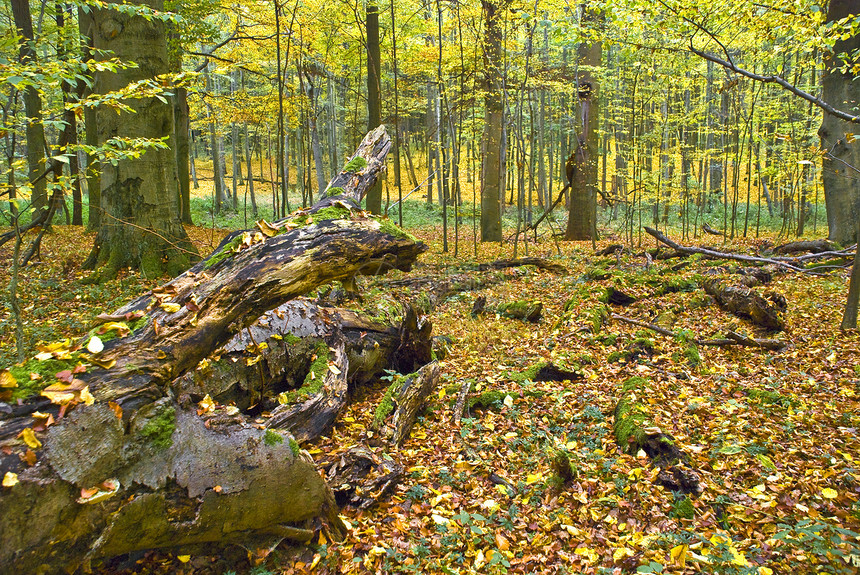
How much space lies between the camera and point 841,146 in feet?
30.4

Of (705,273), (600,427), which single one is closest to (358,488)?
(600,427)

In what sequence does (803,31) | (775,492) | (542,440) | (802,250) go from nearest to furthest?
1. (775,492)
2. (542,440)
3. (803,31)
4. (802,250)

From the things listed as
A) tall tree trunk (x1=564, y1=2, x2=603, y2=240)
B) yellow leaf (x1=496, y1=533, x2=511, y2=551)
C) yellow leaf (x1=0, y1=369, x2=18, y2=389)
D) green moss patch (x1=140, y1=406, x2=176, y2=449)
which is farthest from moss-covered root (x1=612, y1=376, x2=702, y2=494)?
tall tree trunk (x1=564, y1=2, x2=603, y2=240)

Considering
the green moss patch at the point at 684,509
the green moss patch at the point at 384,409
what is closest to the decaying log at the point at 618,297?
the green moss patch at the point at 384,409

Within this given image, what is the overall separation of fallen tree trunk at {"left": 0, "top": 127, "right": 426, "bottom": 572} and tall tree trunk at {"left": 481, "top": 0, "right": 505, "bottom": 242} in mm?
11904

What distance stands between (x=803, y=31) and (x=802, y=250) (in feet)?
23.0

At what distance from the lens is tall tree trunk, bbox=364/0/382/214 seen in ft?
37.8

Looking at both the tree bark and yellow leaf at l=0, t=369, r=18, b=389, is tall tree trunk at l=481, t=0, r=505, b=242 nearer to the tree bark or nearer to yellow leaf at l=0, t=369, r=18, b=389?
the tree bark

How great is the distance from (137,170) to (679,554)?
7992mm

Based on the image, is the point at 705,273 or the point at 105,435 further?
the point at 705,273

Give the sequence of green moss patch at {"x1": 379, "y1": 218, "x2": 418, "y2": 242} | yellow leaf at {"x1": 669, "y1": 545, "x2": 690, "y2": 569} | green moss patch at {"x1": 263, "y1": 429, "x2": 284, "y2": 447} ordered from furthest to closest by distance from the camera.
Answer: green moss patch at {"x1": 379, "y1": 218, "x2": 418, "y2": 242}, green moss patch at {"x1": 263, "y1": 429, "x2": 284, "y2": 447}, yellow leaf at {"x1": 669, "y1": 545, "x2": 690, "y2": 569}

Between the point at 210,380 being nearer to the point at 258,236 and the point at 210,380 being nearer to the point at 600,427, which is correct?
the point at 258,236

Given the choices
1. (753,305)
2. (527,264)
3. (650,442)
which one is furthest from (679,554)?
(527,264)

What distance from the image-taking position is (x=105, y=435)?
2111 mm
